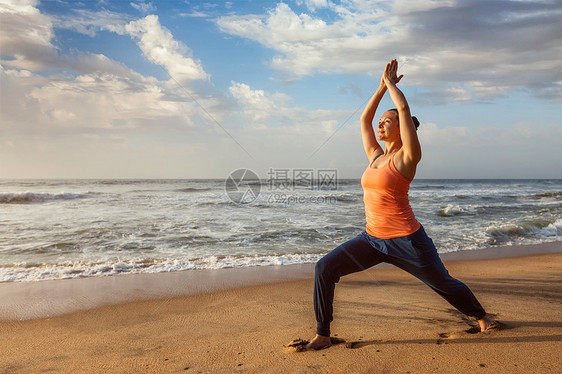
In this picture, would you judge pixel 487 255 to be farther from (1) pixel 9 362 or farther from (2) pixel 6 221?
(2) pixel 6 221

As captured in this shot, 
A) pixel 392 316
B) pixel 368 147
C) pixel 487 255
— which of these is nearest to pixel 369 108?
pixel 368 147

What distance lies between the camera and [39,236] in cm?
825

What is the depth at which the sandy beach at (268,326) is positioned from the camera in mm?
2457

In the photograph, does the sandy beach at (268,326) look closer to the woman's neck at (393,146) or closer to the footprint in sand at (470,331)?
the footprint in sand at (470,331)

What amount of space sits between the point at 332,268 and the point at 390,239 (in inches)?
17.7

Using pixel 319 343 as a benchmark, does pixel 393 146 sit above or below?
above

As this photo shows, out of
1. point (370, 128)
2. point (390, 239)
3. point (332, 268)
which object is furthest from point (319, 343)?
point (370, 128)

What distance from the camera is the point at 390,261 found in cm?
263

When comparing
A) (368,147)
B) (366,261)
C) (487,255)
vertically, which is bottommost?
(487,255)

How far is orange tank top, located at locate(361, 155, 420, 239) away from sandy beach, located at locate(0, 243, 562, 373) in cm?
85

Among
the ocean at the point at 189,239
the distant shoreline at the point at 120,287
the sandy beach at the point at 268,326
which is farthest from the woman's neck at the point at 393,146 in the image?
the ocean at the point at 189,239

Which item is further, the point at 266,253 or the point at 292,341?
the point at 266,253

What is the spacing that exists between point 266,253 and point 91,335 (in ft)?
12.9

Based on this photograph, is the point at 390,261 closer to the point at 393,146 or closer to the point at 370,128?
the point at 393,146
